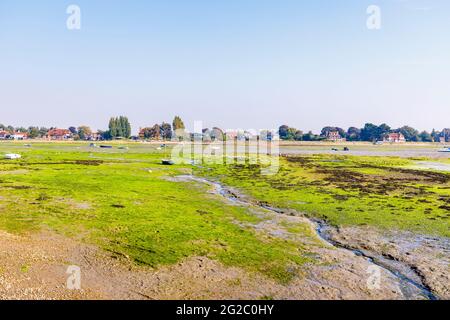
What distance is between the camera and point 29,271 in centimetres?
1563

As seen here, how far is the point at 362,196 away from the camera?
38312 millimetres

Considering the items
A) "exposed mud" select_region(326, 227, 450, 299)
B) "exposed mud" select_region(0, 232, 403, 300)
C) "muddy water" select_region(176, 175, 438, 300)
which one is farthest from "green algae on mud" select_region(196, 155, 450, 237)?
"exposed mud" select_region(0, 232, 403, 300)

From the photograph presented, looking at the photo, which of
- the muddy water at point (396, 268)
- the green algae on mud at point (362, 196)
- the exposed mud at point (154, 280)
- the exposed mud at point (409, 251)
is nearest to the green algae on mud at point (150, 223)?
the exposed mud at point (154, 280)

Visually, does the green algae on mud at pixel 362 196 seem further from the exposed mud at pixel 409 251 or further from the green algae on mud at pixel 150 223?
the green algae on mud at pixel 150 223

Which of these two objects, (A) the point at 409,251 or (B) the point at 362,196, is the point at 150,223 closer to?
(A) the point at 409,251

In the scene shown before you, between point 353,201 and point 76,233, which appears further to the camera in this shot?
point 353,201

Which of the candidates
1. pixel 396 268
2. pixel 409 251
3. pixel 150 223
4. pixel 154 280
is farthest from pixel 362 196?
pixel 154 280

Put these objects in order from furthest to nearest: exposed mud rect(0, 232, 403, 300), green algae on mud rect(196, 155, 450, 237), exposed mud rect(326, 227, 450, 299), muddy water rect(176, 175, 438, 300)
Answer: green algae on mud rect(196, 155, 450, 237) < exposed mud rect(326, 227, 450, 299) < muddy water rect(176, 175, 438, 300) < exposed mud rect(0, 232, 403, 300)

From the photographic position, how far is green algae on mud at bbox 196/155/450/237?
2794 centimetres

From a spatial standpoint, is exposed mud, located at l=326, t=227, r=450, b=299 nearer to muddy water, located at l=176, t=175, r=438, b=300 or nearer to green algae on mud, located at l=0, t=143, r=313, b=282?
muddy water, located at l=176, t=175, r=438, b=300

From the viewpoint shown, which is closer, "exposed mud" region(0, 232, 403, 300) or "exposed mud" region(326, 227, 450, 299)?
"exposed mud" region(0, 232, 403, 300)

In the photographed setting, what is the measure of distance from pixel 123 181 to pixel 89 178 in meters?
5.57
